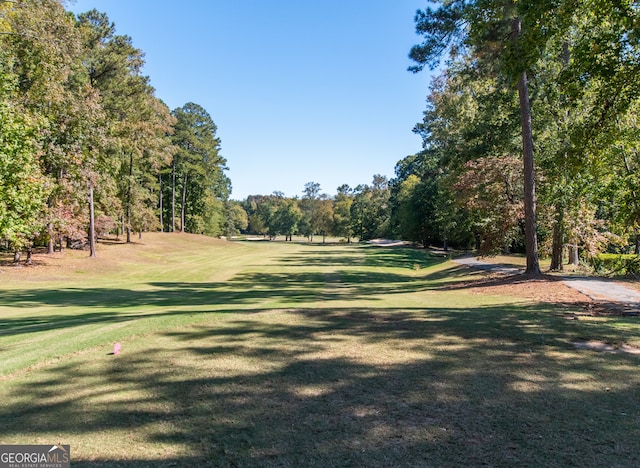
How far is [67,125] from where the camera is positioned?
1080 inches

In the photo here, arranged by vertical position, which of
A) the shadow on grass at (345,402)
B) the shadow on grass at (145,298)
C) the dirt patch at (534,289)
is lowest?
the shadow on grass at (145,298)

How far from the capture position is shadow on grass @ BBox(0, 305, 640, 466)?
351cm

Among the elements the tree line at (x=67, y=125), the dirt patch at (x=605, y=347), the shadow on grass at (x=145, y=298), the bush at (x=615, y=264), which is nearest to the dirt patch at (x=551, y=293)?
the bush at (x=615, y=264)

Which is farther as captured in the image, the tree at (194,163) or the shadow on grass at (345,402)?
the tree at (194,163)

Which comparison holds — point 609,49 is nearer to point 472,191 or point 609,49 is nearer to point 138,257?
point 472,191

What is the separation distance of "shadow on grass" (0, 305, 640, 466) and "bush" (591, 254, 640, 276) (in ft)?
39.5

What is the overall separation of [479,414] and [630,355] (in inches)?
139

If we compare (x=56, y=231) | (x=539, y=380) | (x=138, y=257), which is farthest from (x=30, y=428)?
(x=138, y=257)

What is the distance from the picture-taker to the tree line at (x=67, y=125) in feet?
64.3

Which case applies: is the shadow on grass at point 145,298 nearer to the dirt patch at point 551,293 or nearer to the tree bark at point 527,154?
the dirt patch at point 551,293

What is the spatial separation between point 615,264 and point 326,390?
20272 millimetres

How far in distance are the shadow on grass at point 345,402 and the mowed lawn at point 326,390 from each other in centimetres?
2

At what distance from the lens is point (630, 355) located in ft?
20.1

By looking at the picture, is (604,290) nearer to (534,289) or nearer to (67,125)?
(534,289)
